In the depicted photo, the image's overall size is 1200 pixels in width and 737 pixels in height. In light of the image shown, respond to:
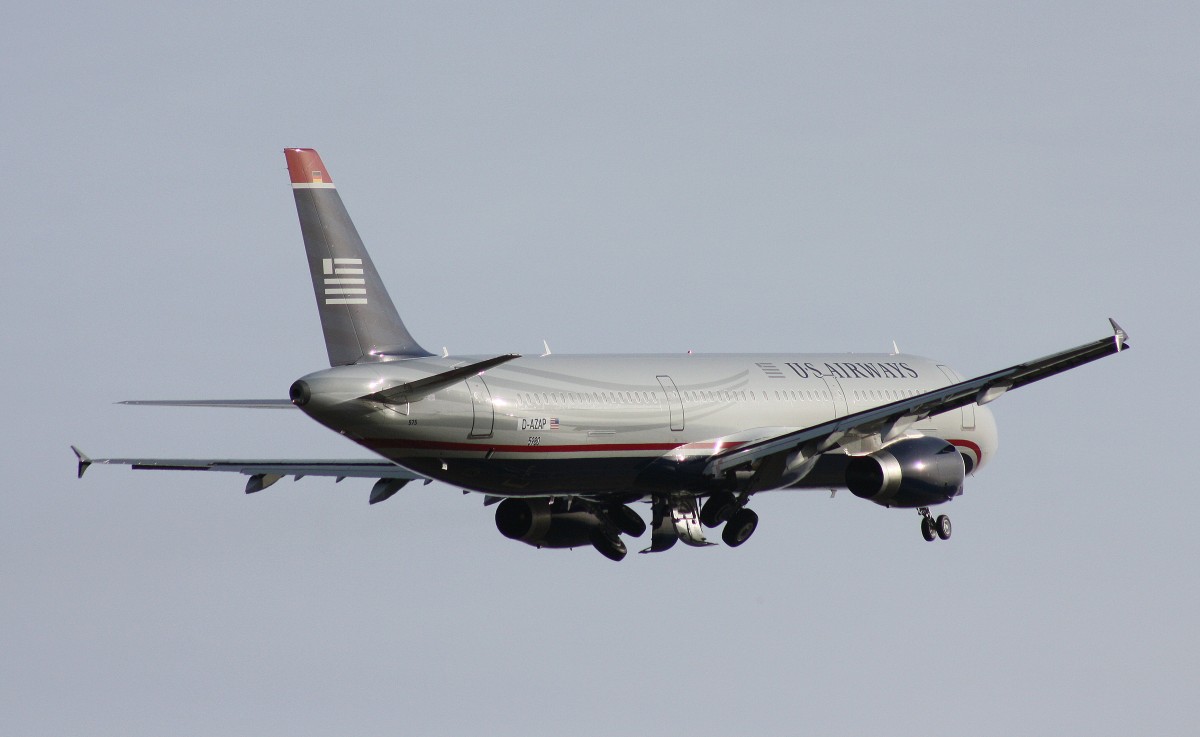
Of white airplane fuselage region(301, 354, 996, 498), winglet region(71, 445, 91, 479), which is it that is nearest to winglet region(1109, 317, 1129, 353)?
white airplane fuselage region(301, 354, 996, 498)

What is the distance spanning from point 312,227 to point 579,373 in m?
7.49

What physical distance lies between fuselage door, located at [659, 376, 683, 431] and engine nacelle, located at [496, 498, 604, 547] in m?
5.12

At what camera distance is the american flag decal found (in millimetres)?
42656

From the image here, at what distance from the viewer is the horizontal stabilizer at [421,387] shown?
40281 mm

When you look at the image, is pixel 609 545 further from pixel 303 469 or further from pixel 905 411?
pixel 905 411

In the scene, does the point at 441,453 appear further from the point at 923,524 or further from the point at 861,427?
the point at 923,524

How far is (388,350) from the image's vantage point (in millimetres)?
42875

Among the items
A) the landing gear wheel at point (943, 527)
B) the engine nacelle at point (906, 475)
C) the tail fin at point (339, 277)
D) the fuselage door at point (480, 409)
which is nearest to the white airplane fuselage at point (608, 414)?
the fuselage door at point (480, 409)

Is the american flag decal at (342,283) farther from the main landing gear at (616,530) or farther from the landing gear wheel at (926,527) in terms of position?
the landing gear wheel at (926,527)

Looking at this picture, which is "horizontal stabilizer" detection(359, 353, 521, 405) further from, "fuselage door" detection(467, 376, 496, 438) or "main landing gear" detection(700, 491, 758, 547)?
"main landing gear" detection(700, 491, 758, 547)

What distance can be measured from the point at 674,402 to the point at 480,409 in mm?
6508

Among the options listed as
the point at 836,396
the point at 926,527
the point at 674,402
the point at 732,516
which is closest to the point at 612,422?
the point at 674,402

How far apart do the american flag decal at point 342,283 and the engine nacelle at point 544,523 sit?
33.2ft

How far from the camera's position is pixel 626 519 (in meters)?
51.7
